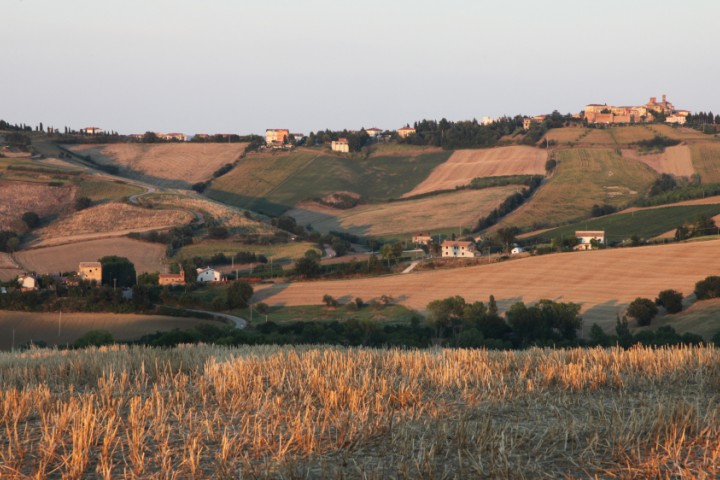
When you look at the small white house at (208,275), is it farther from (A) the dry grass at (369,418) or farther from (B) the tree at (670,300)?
(A) the dry grass at (369,418)

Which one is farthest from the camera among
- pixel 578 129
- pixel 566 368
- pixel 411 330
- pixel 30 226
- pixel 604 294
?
pixel 578 129

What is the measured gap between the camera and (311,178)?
156 meters

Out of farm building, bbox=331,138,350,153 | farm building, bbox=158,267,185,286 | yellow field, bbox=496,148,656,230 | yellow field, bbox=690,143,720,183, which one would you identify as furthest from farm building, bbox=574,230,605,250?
farm building, bbox=331,138,350,153

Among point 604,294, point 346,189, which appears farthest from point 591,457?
point 346,189

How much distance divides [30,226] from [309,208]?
47.1m

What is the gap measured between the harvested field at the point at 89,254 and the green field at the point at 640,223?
42.5 metres

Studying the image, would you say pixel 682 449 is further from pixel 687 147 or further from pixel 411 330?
pixel 687 147

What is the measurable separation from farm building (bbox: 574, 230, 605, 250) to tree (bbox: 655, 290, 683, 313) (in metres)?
29.7

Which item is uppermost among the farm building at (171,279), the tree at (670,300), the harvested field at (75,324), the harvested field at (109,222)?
the harvested field at (109,222)

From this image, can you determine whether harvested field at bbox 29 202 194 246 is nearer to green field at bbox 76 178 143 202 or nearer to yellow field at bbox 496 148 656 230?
green field at bbox 76 178 143 202

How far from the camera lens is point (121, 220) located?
109m

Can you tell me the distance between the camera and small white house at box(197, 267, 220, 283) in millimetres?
81062

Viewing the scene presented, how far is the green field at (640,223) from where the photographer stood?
94562 mm

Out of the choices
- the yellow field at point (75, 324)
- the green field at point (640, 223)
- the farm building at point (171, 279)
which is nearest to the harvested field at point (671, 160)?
the green field at point (640, 223)
